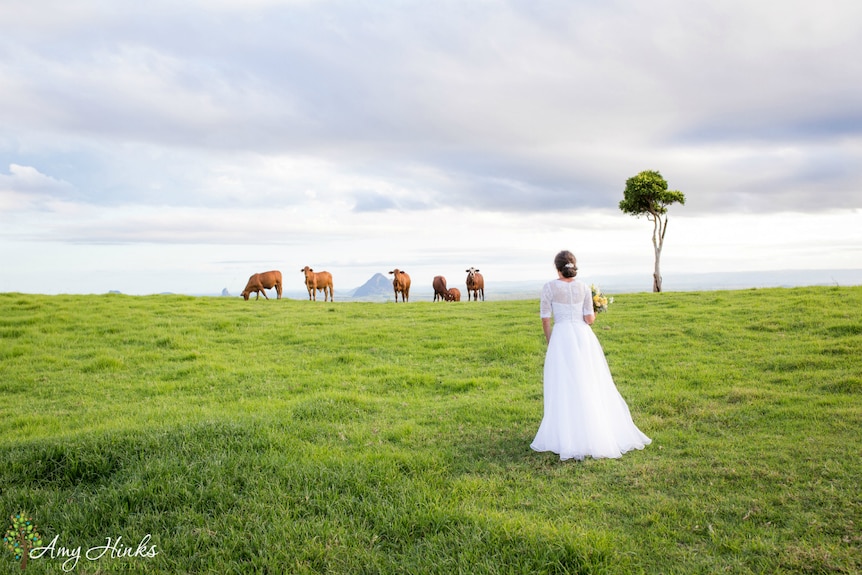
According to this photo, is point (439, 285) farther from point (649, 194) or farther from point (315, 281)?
point (649, 194)

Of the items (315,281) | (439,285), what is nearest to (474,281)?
(439,285)

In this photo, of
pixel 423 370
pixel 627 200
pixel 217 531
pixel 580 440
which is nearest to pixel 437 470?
pixel 580 440

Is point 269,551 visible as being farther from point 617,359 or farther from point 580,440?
point 617,359

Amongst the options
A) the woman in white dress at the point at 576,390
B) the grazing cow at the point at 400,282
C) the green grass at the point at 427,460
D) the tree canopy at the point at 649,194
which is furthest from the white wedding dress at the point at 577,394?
the tree canopy at the point at 649,194

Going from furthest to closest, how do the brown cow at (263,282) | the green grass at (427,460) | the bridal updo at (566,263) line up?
1. the brown cow at (263,282)
2. the bridal updo at (566,263)
3. the green grass at (427,460)

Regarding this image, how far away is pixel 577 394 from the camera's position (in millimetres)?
9227

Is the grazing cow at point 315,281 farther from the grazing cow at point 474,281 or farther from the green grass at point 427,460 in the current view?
the green grass at point 427,460

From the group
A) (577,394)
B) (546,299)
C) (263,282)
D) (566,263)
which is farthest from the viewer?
(263,282)

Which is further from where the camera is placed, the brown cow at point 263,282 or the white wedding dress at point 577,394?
the brown cow at point 263,282

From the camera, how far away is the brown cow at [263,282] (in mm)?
37031

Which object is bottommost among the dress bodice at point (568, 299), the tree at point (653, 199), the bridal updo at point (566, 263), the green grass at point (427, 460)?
the green grass at point (427, 460)

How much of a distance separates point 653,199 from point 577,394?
38.5 m

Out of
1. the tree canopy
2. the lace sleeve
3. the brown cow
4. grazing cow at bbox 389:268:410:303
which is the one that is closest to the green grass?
the lace sleeve

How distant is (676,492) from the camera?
7406 mm
